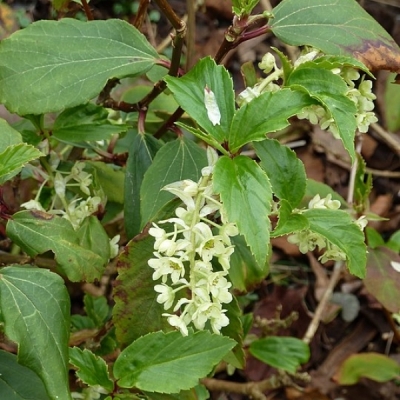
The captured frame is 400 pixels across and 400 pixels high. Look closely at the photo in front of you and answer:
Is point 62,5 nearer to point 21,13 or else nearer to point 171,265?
point 171,265

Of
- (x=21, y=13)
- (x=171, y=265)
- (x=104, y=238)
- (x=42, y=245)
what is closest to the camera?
Result: (x=171, y=265)

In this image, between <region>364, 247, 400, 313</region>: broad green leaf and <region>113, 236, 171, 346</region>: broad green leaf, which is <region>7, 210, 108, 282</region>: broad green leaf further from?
<region>364, 247, 400, 313</region>: broad green leaf

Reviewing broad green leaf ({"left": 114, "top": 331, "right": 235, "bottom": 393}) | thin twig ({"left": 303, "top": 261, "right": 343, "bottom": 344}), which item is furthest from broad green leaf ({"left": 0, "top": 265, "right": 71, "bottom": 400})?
thin twig ({"left": 303, "top": 261, "right": 343, "bottom": 344})

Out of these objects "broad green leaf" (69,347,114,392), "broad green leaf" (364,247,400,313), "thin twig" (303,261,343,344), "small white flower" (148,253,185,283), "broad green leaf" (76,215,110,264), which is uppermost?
"small white flower" (148,253,185,283)

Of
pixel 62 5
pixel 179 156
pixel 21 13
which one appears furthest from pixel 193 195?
pixel 21 13

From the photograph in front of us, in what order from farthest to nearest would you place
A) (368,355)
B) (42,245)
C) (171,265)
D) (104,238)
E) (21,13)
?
(21,13)
(368,355)
(104,238)
(42,245)
(171,265)

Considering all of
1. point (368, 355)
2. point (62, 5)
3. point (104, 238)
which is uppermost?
point (62, 5)

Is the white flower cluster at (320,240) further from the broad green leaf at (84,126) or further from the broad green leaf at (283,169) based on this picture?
the broad green leaf at (84,126)
